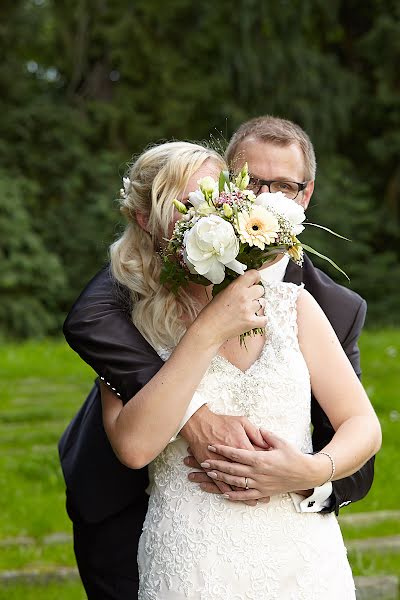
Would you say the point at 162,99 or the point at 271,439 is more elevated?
the point at 271,439

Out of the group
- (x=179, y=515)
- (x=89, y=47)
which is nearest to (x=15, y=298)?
(x=89, y=47)

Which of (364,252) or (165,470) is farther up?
Answer: (165,470)

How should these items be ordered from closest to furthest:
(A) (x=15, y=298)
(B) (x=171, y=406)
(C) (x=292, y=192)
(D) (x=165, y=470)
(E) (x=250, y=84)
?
(B) (x=171, y=406), (D) (x=165, y=470), (C) (x=292, y=192), (A) (x=15, y=298), (E) (x=250, y=84)

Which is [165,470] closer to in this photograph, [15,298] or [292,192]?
[292,192]

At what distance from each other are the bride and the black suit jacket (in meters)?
0.08

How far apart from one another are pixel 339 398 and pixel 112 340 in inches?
28.5

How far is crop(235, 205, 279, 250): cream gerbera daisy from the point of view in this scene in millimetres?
2502

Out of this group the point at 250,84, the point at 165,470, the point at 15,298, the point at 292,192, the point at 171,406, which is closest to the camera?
the point at 171,406

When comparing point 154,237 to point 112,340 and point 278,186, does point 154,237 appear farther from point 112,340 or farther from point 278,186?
point 278,186

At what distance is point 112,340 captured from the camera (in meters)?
2.94

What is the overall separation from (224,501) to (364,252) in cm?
1547

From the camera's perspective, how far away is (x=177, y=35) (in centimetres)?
1753

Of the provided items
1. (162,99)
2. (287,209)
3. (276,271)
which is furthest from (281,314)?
(162,99)

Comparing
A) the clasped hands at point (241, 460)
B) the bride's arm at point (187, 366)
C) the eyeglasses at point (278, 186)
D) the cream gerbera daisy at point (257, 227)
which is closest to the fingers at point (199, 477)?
the clasped hands at point (241, 460)
